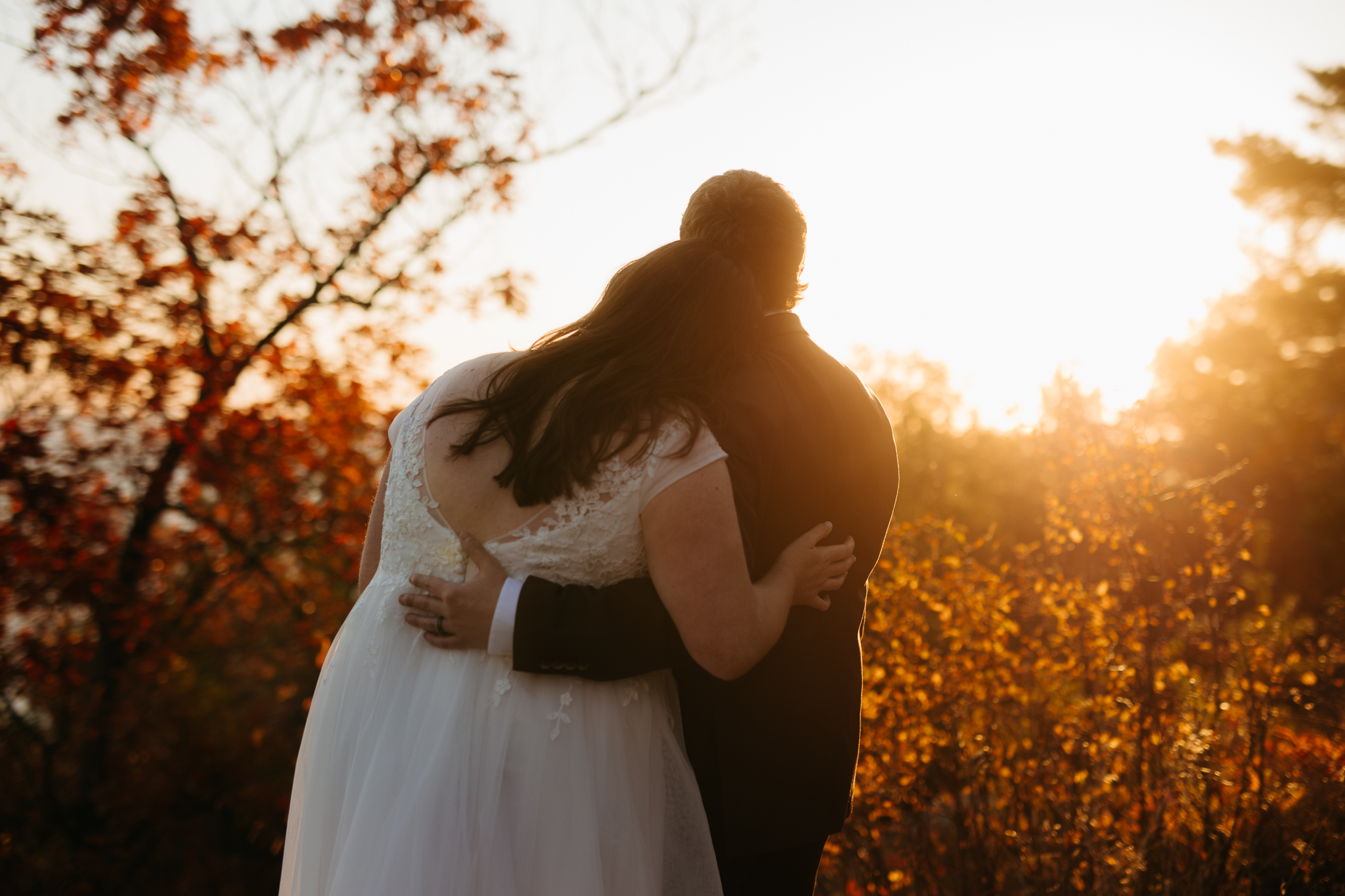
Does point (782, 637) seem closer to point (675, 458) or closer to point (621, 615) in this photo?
point (621, 615)

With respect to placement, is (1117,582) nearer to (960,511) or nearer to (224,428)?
(224,428)

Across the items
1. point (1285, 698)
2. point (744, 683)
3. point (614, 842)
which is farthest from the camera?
point (1285, 698)

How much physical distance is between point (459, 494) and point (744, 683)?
26.1 inches

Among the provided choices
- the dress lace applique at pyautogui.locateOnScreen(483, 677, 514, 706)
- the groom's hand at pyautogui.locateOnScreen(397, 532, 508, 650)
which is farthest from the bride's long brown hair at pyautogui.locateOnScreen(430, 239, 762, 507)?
the dress lace applique at pyautogui.locateOnScreen(483, 677, 514, 706)

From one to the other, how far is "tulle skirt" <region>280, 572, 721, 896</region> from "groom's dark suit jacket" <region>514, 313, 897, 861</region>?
0.30 feet

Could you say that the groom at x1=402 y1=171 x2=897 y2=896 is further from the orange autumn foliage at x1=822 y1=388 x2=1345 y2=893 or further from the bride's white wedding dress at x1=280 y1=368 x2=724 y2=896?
the orange autumn foliage at x1=822 y1=388 x2=1345 y2=893

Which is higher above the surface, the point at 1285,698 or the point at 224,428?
the point at 224,428

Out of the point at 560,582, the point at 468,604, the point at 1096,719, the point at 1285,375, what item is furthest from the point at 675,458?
the point at 1285,375

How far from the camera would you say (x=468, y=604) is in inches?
60.9

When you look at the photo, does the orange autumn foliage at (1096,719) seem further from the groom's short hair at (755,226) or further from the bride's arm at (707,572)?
the groom's short hair at (755,226)

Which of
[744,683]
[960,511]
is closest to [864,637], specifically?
[744,683]

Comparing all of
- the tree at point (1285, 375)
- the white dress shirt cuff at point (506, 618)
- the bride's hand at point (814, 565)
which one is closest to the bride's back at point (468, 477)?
the white dress shirt cuff at point (506, 618)

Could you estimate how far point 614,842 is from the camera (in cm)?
154

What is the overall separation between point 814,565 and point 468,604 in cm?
66
